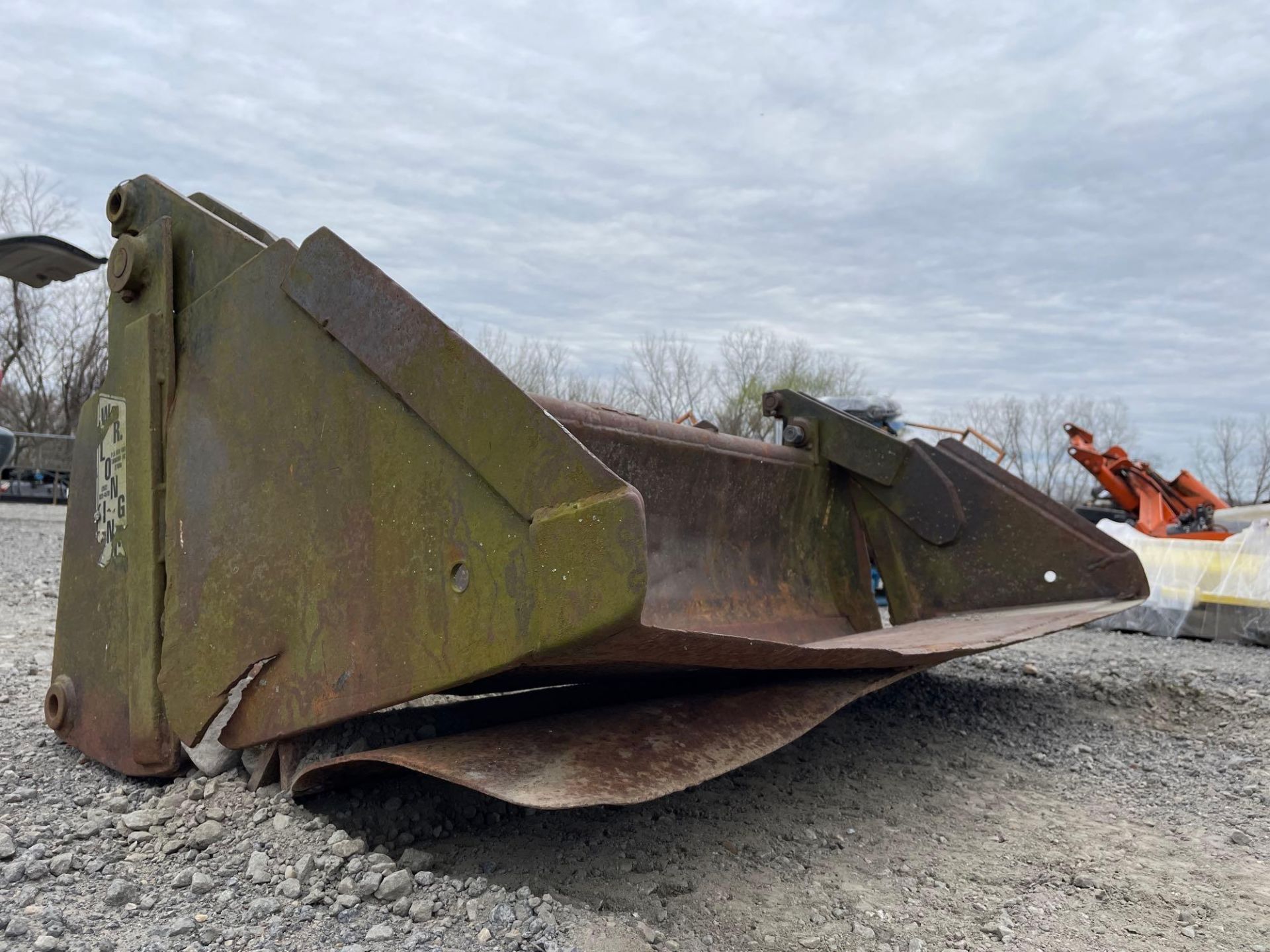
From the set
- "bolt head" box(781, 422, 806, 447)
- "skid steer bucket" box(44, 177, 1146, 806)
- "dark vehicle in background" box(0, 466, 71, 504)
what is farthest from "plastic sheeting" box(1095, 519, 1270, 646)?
"dark vehicle in background" box(0, 466, 71, 504)

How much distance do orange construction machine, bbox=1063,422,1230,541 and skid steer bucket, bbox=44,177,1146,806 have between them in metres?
7.55

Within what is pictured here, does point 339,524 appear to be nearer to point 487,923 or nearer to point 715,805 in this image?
point 487,923

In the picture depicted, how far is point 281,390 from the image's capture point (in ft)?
6.89

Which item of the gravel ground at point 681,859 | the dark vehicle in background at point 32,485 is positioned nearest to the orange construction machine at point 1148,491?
the gravel ground at point 681,859

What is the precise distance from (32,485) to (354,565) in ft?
62.1

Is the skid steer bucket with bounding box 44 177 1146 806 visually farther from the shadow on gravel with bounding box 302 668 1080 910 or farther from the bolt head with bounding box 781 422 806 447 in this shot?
the bolt head with bounding box 781 422 806 447

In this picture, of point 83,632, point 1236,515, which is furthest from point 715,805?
point 1236,515

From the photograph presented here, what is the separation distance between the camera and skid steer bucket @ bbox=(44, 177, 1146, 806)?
5.48ft

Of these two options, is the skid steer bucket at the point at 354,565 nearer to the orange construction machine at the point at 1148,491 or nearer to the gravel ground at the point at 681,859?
the gravel ground at the point at 681,859

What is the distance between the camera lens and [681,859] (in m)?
2.24

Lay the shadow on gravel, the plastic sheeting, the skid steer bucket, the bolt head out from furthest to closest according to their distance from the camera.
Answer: the plastic sheeting → the bolt head → the shadow on gravel → the skid steer bucket

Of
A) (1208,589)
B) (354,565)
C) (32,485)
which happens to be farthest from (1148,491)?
(32,485)

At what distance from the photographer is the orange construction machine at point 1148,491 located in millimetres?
9523

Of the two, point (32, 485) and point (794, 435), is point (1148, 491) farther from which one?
point (32, 485)
